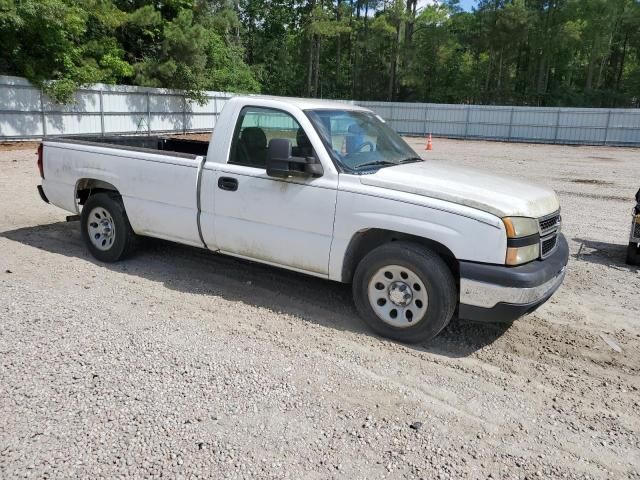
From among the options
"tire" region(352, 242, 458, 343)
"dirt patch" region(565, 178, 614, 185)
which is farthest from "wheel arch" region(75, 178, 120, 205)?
"dirt patch" region(565, 178, 614, 185)

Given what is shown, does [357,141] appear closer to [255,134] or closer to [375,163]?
[375,163]

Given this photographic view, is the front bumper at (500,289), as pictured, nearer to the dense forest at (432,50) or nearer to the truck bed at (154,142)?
the truck bed at (154,142)

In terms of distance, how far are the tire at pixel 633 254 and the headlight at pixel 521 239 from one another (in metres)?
3.38

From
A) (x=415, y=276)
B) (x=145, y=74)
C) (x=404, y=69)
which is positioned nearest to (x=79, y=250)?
(x=415, y=276)

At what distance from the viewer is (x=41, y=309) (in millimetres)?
4840

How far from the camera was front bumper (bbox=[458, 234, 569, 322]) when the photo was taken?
13.1 ft

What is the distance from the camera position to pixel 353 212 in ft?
14.8

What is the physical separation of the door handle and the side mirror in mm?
561

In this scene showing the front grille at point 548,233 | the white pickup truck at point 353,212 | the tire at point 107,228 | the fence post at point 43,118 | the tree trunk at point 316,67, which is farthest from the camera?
the tree trunk at point 316,67

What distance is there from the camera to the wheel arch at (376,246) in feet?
14.4

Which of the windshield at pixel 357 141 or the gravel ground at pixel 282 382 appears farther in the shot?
the windshield at pixel 357 141

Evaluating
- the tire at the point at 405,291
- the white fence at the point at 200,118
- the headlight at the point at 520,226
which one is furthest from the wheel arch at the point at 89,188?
the white fence at the point at 200,118

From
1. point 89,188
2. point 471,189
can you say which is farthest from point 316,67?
point 471,189

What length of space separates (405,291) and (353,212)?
0.76m
